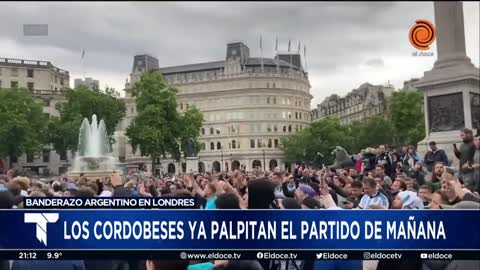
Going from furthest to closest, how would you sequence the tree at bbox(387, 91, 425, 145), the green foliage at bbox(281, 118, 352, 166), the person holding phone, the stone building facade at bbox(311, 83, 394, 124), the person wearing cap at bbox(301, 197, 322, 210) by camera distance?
the tree at bbox(387, 91, 425, 145), the stone building facade at bbox(311, 83, 394, 124), the green foliage at bbox(281, 118, 352, 166), the person holding phone, the person wearing cap at bbox(301, 197, 322, 210)

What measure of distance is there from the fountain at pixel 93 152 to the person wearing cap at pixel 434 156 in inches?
153

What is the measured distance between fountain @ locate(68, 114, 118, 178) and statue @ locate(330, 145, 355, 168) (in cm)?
275

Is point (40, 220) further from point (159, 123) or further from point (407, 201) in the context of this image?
point (407, 201)

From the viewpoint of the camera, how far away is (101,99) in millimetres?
5906

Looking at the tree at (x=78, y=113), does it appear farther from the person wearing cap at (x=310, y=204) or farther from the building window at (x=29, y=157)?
the person wearing cap at (x=310, y=204)

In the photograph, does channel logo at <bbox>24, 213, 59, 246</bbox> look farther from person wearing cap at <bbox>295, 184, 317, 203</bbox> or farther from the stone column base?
the stone column base

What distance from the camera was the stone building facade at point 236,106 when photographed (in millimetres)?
5746

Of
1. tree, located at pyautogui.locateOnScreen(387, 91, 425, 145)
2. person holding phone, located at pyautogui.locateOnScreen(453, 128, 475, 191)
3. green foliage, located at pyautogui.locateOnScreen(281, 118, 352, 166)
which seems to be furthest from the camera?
tree, located at pyautogui.locateOnScreen(387, 91, 425, 145)

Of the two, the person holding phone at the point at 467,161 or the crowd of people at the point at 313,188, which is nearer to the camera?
the crowd of people at the point at 313,188

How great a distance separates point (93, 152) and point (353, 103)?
325 cm

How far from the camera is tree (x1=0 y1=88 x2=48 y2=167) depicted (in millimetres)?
5562

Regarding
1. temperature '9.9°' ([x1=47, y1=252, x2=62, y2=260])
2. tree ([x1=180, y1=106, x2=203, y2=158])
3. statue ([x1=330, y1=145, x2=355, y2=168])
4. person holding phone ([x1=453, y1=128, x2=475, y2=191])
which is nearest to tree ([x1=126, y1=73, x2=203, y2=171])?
tree ([x1=180, y1=106, x2=203, y2=158])

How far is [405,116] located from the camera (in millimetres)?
6824

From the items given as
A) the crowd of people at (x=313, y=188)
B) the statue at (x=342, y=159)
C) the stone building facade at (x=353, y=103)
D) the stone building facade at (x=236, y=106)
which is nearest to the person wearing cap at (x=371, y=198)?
the crowd of people at (x=313, y=188)
